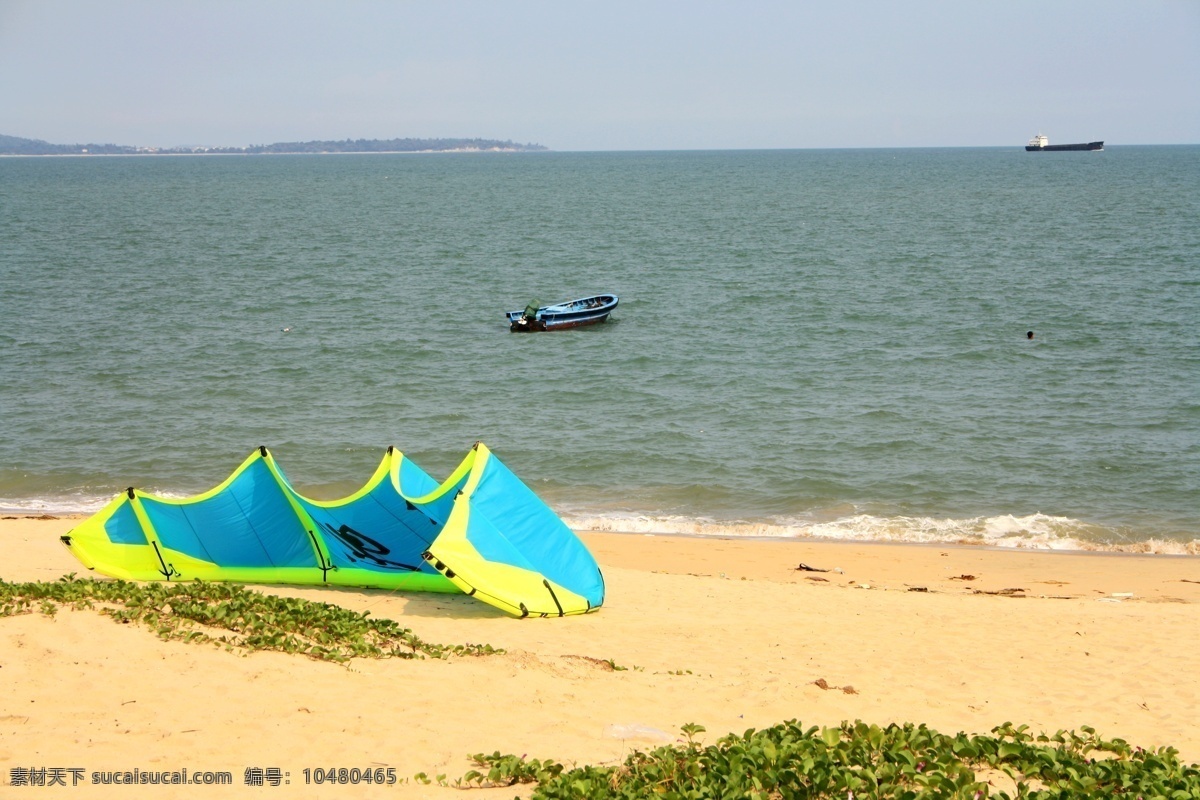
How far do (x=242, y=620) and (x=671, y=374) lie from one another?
2044 cm

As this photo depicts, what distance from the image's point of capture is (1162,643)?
1116 centimetres

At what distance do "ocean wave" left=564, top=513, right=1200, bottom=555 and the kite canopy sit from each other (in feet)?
20.4

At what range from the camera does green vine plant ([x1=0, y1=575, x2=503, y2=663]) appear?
29.7ft

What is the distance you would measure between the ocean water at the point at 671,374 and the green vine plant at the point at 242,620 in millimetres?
8971

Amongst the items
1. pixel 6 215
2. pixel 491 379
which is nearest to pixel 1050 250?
pixel 491 379

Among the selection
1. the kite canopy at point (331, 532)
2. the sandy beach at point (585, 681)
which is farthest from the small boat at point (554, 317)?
the kite canopy at point (331, 532)

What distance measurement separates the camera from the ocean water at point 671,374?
19734 millimetres

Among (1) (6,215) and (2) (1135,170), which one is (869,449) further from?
(2) (1135,170)

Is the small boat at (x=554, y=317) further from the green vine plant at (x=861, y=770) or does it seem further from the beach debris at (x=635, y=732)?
the green vine plant at (x=861, y=770)

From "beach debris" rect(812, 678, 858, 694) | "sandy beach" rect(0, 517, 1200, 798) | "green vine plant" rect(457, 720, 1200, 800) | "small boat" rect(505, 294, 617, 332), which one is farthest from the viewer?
"small boat" rect(505, 294, 617, 332)

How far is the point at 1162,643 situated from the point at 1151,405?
603 inches

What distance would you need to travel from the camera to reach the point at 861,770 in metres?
6.36

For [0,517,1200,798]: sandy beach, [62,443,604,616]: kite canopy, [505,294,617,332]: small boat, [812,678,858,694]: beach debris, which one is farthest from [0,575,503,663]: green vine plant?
[505,294,617,332]: small boat

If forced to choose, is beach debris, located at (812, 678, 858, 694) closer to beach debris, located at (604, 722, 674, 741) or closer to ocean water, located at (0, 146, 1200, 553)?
beach debris, located at (604, 722, 674, 741)
